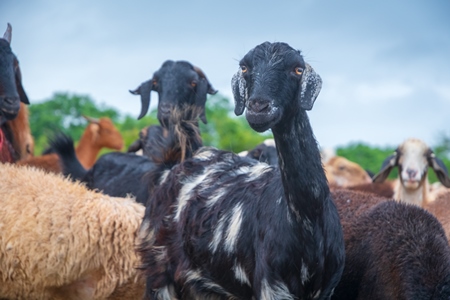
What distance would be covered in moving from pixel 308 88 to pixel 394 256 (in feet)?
4.89

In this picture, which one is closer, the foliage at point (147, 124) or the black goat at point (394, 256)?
the black goat at point (394, 256)

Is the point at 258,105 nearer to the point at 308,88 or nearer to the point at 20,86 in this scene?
the point at 308,88

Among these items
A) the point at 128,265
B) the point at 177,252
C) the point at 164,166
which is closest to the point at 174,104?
the point at 164,166

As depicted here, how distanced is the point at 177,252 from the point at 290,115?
4.81 feet

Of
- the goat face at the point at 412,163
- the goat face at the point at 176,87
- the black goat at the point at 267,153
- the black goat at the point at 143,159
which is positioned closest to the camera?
the black goat at the point at 143,159

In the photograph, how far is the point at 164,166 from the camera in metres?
6.93

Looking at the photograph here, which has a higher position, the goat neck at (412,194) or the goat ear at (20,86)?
the goat ear at (20,86)

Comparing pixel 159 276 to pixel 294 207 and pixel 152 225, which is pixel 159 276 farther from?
pixel 294 207

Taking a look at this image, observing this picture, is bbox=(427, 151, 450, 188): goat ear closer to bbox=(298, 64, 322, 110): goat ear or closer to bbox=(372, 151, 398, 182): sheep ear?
bbox=(372, 151, 398, 182): sheep ear

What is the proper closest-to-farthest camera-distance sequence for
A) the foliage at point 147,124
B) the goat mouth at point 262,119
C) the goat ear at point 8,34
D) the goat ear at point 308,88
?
1. the goat mouth at point 262,119
2. the goat ear at point 308,88
3. the goat ear at point 8,34
4. the foliage at point 147,124

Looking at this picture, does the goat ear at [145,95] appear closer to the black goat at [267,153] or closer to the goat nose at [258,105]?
the black goat at [267,153]

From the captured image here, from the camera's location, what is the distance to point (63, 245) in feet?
20.8

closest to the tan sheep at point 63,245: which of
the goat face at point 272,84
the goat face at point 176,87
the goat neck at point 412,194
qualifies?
the goat face at point 176,87

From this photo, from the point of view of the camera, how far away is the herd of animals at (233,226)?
4.88m
